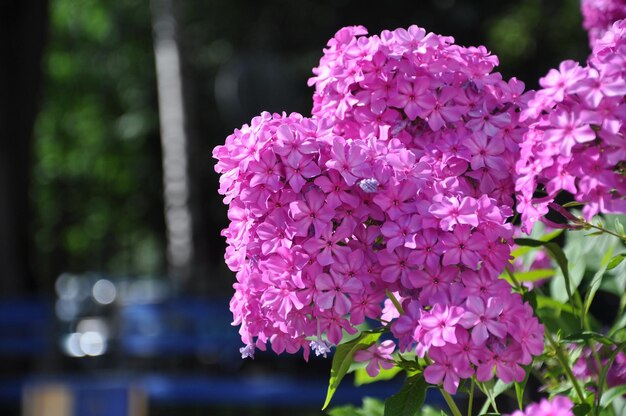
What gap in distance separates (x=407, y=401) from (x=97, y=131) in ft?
64.1

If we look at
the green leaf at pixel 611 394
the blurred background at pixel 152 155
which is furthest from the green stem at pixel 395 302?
the blurred background at pixel 152 155

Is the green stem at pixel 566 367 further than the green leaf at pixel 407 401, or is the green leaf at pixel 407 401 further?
the green stem at pixel 566 367

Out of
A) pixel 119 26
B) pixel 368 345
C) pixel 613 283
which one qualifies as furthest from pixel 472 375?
pixel 119 26

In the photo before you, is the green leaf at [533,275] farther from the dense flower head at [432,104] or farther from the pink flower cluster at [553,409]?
the pink flower cluster at [553,409]

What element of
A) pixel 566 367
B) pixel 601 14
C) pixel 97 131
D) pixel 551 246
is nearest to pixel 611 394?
pixel 566 367

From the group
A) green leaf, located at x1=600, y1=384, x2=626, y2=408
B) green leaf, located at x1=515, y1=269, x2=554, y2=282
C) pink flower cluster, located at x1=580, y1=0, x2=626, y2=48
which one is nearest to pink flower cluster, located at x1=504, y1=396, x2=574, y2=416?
green leaf, located at x1=600, y1=384, x2=626, y2=408

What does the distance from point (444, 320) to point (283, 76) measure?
38.2 feet

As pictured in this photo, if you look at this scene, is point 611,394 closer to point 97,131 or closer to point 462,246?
point 462,246

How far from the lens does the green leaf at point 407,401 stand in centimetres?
153

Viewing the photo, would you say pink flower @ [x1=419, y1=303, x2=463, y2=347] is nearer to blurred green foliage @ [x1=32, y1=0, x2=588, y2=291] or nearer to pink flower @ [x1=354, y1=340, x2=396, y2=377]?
pink flower @ [x1=354, y1=340, x2=396, y2=377]

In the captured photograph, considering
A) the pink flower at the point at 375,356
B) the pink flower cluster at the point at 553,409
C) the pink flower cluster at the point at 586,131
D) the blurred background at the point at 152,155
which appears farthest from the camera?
the blurred background at the point at 152,155

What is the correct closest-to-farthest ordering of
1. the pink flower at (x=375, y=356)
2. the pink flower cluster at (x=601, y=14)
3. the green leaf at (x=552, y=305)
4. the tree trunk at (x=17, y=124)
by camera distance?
1. the pink flower at (x=375, y=356)
2. the green leaf at (x=552, y=305)
3. the pink flower cluster at (x=601, y=14)
4. the tree trunk at (x=17, y=124)

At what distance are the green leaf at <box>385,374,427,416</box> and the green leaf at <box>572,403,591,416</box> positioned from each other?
0.72 ft

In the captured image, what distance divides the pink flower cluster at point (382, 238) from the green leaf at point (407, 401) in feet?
0.38
